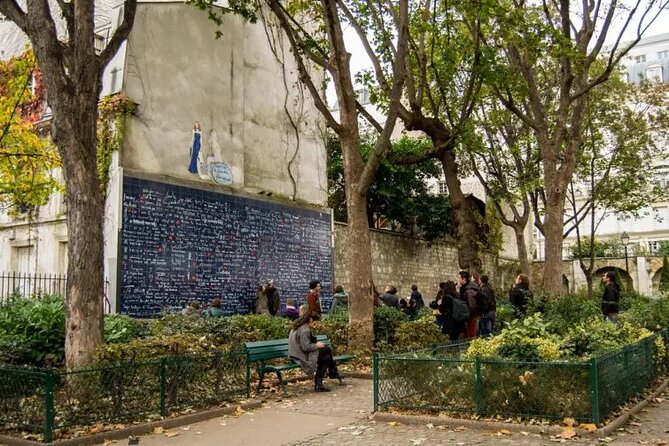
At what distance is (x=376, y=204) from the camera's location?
27.7 meters

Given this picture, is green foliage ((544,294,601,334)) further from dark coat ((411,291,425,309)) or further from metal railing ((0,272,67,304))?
metal railing ((0,272,67,304))

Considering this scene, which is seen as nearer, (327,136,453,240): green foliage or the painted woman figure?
the painted woman figure

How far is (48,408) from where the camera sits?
7.01 metres

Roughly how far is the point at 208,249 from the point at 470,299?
6685mm

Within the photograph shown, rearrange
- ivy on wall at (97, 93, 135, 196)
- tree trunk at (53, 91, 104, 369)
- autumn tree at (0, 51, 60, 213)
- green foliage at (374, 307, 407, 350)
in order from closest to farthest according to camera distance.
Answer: tree trunk at (53, 91, 104, 369)
green foliage at (374, 307, 407, 350)
autumn tree at (0, 51, 60, 213)
ivy on wall at (97, 93, 135, 196)

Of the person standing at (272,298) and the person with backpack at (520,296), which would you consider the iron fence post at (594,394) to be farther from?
the person standing at (272,298)

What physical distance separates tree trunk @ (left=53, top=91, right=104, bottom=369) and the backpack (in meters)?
7.33

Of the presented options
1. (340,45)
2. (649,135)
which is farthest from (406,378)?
(649,135)

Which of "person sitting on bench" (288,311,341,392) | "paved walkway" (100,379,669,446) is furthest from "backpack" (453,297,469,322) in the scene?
"paved walkway" (100,379,669,446)

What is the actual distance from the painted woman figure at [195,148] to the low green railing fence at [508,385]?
945 cm

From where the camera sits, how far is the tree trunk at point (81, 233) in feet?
28.6

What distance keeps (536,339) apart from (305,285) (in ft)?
38.4

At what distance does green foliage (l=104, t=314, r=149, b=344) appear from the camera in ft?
34.1

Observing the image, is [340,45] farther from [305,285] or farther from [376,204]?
[376,204]
